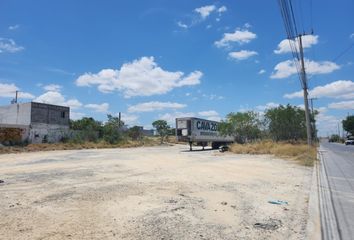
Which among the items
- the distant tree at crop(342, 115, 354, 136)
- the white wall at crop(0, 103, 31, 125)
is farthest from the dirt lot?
the distant tree at crop(342, 115, 354, 136)

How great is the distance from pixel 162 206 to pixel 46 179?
7.27 metres

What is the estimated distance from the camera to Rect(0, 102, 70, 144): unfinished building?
4297 cm

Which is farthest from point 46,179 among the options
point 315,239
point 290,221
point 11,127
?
point 11,127

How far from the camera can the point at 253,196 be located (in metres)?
10.3

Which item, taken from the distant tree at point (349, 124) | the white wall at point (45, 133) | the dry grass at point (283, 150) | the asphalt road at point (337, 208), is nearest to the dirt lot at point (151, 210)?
the asphalt road at point (337, 208)

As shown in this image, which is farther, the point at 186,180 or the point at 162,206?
the point at 186,180

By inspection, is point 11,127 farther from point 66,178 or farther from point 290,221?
point 290,221

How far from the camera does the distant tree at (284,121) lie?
58625 mm

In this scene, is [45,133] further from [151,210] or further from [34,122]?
[151,210]

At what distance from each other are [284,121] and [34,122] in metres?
40.5

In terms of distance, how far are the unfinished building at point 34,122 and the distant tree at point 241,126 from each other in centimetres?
2445

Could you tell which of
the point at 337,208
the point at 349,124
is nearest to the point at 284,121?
the point at 337,208

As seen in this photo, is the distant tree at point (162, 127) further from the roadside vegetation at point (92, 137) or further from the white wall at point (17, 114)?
the white wall at point (17, 114)

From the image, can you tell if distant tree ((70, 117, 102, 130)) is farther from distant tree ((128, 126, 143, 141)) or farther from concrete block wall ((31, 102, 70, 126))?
distant tree ((128, 126, 143, 141))
